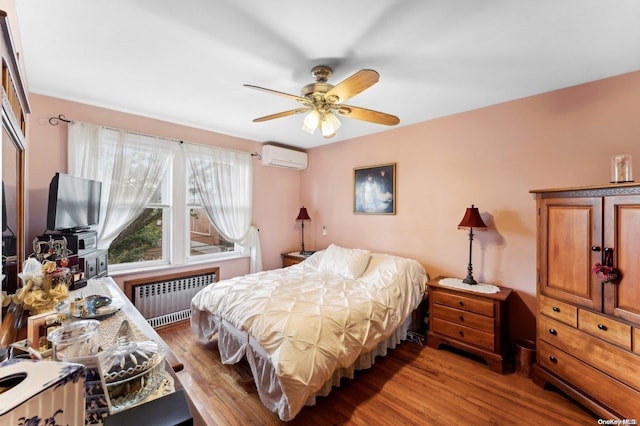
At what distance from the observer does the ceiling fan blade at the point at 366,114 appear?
2059 mm

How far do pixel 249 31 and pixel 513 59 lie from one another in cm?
182

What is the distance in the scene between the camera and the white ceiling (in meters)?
1.46

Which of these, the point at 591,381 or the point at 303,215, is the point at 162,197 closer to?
the point at 303,215

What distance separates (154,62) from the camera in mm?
1963

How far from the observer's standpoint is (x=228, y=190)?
371cm

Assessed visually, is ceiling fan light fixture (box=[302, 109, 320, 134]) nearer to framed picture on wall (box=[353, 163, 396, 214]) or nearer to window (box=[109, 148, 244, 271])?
framed picture on wall (box=[353, 163, 396, 214])

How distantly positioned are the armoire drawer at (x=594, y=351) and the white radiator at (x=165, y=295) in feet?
11.8

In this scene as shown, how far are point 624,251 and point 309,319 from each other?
2079mm

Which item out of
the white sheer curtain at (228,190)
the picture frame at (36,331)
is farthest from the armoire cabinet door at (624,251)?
the white sheer curtain at (228,190)

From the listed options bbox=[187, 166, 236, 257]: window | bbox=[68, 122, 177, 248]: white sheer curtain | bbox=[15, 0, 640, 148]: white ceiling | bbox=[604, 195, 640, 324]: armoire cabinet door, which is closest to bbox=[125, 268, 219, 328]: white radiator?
bbox=[187, 166, 236, 257]: window

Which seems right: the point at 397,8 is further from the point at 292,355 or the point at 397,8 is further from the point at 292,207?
the point at 292,207

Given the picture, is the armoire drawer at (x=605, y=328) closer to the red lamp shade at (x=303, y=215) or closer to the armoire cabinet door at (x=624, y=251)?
the armoire cabinet door at (x=624, y=251)

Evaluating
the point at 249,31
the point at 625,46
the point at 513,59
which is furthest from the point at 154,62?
the point at 625,46

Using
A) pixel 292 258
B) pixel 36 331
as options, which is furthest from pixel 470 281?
pixel 36 331
